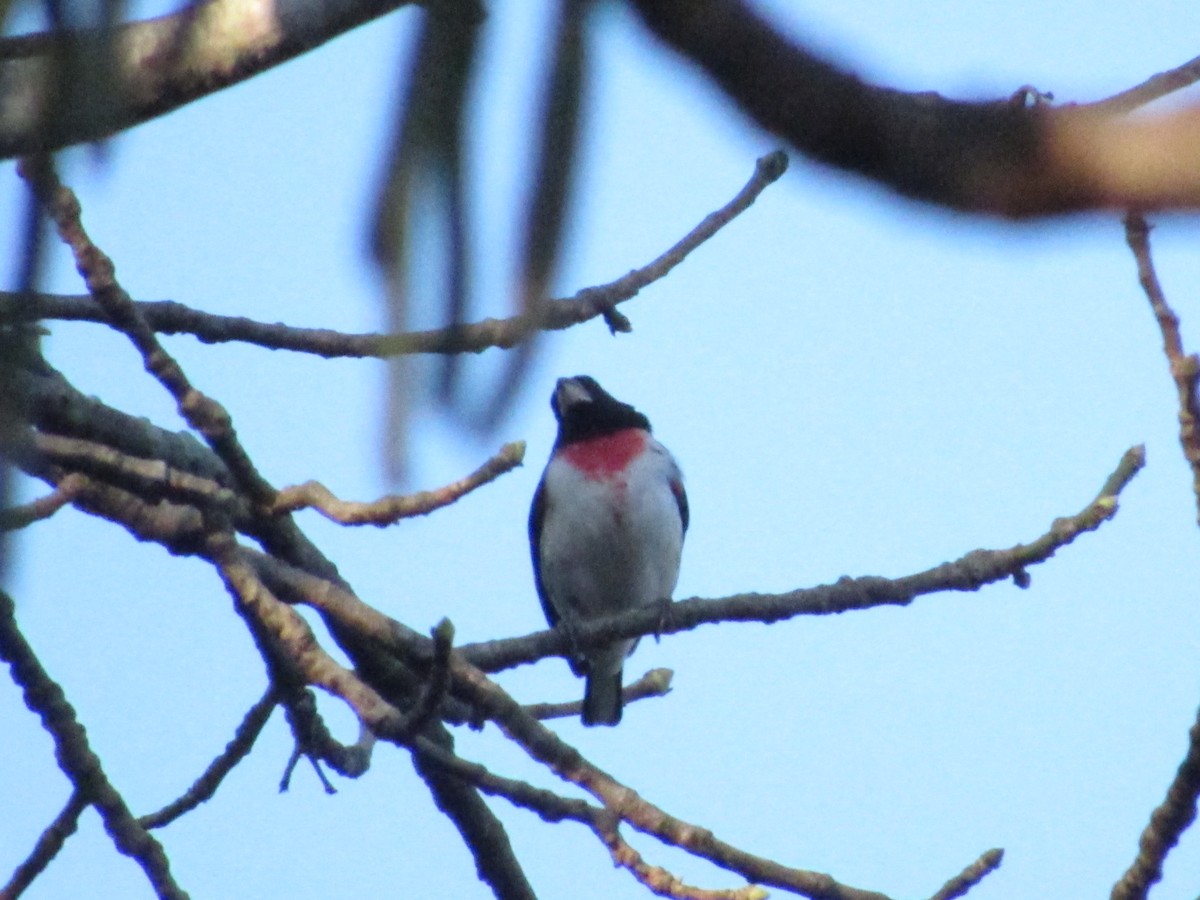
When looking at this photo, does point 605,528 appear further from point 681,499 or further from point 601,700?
point 601,700

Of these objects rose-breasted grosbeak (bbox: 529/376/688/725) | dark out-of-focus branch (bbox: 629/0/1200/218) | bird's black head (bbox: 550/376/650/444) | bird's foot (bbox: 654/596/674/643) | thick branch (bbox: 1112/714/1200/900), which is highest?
bird's black head (bbox: 550/376/650/444)

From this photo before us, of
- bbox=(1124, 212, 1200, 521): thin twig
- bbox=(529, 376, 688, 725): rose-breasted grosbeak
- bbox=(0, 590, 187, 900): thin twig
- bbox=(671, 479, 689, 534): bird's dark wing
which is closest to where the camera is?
bbox=(1124, 212, 1200, 521): thin twig

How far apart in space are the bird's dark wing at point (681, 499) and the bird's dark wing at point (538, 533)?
602mm

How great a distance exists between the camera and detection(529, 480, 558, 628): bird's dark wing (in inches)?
288

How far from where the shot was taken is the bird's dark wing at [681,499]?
723 centimetres

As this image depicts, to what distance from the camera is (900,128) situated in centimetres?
63

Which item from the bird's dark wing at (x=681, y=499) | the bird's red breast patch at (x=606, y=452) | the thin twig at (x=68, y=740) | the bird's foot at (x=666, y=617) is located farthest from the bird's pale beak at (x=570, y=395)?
the thin twig at (x=68, y=740)

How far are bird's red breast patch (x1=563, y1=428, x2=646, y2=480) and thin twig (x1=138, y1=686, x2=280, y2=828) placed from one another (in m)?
3.13

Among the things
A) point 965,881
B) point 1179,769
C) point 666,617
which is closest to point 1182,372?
point 1179,769

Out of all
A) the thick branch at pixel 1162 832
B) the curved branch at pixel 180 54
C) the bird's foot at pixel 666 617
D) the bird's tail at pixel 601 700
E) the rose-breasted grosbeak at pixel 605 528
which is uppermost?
the rose-breasted grosbeak at pixel 605 528

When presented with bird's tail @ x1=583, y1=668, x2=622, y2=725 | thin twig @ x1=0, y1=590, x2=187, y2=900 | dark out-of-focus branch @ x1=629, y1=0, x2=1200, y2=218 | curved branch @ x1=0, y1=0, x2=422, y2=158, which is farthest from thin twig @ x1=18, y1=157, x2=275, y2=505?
bird's tail @ x1=583, y1=668, x2=622, y2=725

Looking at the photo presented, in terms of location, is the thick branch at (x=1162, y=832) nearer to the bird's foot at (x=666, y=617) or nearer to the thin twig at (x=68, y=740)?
the bird's foot at (x=666, y=617)

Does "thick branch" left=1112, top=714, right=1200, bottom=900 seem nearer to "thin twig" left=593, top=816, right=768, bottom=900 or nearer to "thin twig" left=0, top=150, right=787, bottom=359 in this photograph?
"thin twig" left=593, top=816, right=768, bottom=900

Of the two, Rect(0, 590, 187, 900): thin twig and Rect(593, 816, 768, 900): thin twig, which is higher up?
Rect(0, 590, 187, 900): thin twig
